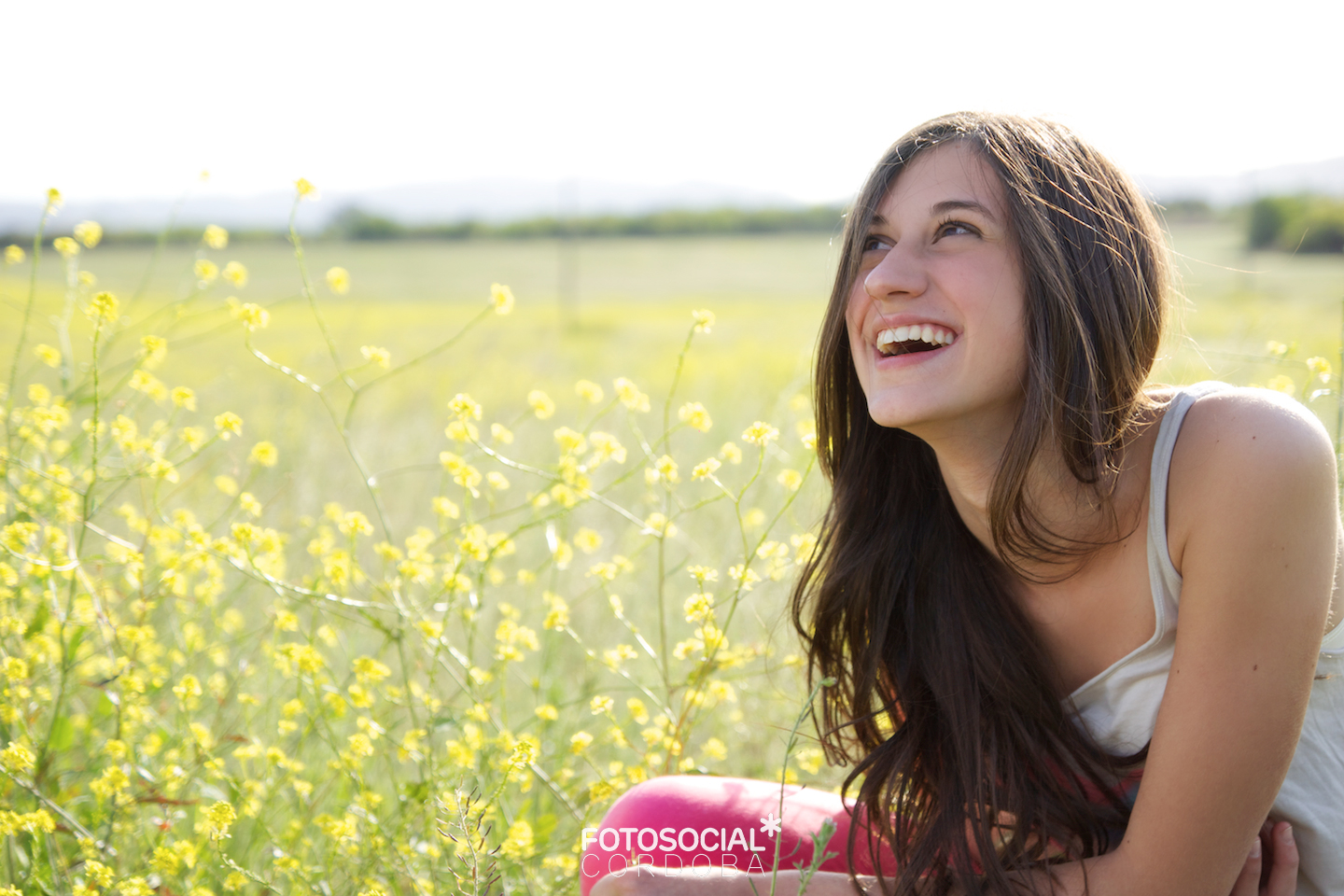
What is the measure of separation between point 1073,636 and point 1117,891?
379 millimetres

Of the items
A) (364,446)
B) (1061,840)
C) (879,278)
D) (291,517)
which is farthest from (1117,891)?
(364,446)

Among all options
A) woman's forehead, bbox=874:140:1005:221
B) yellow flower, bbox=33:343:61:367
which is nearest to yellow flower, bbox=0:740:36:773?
yellow flower, bbox=33:343:61:367

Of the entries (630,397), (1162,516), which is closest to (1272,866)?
(1162,516)

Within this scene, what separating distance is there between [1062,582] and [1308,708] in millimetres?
356

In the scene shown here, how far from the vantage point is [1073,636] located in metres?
1.45

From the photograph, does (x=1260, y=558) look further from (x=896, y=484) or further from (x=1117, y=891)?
(x=896, y=484)

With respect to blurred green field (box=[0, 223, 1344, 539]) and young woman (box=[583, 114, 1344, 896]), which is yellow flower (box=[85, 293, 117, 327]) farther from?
young woman (box=[583, 114, 1344, 896])

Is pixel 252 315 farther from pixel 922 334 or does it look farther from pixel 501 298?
pixel 922 334

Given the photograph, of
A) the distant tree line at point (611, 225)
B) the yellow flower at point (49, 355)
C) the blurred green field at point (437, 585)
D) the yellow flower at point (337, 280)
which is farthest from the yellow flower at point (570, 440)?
the distant tree line at point (611, 225)

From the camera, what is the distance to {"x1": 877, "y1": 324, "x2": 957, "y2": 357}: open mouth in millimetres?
1370

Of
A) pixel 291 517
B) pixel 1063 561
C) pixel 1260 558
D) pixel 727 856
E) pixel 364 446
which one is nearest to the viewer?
pixel 1260 558

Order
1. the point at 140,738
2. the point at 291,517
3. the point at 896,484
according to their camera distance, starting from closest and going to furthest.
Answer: the point at 896,484
the point at 140,738
the point at 291,517

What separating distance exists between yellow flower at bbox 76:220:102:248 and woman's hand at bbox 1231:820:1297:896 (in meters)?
2.45

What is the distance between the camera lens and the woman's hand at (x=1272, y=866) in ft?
4.05
